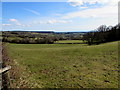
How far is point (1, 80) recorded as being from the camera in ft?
→ 11.3

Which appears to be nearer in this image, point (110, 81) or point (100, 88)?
point (100, 88)

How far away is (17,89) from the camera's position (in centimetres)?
366

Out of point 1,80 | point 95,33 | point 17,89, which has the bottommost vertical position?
point 17,89

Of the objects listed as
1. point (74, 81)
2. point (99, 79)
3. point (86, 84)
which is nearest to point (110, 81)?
point (99, 79)

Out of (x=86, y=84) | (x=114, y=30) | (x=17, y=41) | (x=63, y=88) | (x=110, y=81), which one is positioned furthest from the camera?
(x=17, y=41)

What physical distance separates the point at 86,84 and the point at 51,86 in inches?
74.5

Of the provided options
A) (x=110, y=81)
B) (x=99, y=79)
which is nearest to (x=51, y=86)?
(x=99, y=79)

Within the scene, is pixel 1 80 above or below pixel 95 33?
below

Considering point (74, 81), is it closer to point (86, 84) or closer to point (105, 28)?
point (86, 84)

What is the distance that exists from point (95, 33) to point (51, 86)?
41.6 metres

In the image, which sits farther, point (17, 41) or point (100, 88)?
point (17, 41)

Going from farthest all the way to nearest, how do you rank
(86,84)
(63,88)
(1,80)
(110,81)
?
1. (110,81)
2. (86,84)
3. (63,88)
4. (1,80)

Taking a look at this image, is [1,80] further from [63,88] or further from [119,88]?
[119,88]

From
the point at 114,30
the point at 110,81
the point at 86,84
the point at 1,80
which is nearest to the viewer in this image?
the point at 1,80
